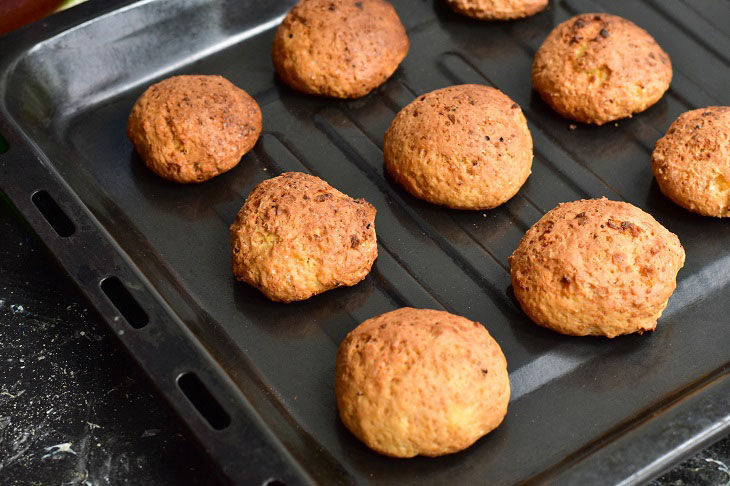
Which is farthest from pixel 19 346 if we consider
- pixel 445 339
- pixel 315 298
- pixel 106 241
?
pixel 445 339

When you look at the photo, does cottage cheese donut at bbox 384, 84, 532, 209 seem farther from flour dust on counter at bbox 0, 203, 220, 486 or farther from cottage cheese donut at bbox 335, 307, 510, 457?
flour dust on counter at bbox 0, 203, 220, 486

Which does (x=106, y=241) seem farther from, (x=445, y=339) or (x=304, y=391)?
(x=445, y=339)

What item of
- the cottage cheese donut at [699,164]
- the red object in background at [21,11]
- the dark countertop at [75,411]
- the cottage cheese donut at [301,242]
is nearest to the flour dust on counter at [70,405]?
the dark countertop at [75,411]

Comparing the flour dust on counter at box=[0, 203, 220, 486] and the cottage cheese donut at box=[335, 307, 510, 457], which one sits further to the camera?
the flour dust on counter at box=[0, 203, 220, 486]

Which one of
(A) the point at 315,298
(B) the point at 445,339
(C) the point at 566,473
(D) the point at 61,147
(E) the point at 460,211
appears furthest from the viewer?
(D) the point at 61,147

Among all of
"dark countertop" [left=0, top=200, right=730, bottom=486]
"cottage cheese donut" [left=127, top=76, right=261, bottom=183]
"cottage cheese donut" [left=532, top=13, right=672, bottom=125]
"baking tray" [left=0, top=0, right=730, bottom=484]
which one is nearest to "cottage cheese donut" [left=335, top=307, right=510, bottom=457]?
"baking tray" [left=0, top=0, right=730, bottom=484]

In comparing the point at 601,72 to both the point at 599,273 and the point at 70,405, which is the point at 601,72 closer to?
the point at 599,273

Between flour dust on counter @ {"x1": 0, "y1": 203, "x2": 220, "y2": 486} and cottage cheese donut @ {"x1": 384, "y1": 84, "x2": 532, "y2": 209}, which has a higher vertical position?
cottage cheese donut @ {"x1": 384, "y1": 84, "x2": 532, "y2": 209}
